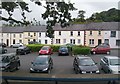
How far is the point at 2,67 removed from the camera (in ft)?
58.6

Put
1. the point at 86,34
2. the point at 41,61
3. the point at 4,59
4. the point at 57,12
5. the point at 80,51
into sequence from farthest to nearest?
1. the point at 86,34
2. the point at 80,51
3. the point at 41,61
4. the point at 4,59
5. the point at 57,12

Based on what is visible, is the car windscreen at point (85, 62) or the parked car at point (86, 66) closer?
the parked car at point (86, 66)

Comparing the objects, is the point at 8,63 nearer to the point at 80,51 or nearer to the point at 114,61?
the point at 114,61

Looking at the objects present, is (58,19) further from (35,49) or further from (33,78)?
(35,49)

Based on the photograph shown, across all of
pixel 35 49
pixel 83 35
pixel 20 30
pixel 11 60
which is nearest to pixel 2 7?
pixel 11 60

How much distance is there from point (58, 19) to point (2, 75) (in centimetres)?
544

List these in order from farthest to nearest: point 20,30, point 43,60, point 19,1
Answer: point 20,30 < point 43,60 < point 19,1

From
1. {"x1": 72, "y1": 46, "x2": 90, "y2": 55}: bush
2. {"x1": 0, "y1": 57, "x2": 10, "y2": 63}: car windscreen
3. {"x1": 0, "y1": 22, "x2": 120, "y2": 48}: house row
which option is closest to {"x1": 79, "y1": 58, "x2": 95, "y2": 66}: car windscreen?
{"x1": 0, "y1": 57, "x2": 10, "y2": 63}: car windscreen

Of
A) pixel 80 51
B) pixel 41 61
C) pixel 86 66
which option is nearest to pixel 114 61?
pixel 86 66

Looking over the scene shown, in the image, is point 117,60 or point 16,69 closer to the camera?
point 117,60

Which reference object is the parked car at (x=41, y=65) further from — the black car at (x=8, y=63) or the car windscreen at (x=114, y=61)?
the car windscreen at (x=114, y=61)

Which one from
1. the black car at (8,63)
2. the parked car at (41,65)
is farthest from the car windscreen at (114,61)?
the black car at (8,63)

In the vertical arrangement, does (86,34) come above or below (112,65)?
above

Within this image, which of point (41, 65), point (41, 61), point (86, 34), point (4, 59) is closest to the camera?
point (4, 59)
